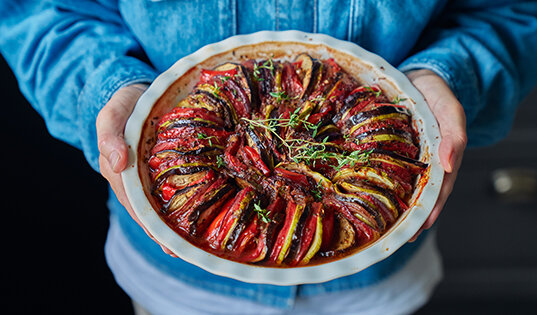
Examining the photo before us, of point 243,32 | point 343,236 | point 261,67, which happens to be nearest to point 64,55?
point 243,32

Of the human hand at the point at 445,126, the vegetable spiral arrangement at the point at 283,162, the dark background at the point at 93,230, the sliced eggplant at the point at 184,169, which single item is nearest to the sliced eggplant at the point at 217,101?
the vegetable spiral arrangement at the point at 283,162

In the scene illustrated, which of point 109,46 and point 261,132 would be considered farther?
point 109,46

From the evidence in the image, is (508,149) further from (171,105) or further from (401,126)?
(171,105)

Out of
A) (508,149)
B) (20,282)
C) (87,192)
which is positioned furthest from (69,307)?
(508,149)

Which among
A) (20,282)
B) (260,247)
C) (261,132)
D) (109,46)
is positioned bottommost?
(20,282)

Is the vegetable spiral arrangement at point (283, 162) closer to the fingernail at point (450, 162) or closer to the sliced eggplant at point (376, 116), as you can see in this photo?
the sliced eggplant at point (376, 116)

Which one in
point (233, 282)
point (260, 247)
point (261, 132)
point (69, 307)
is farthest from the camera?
point (69, 307)
